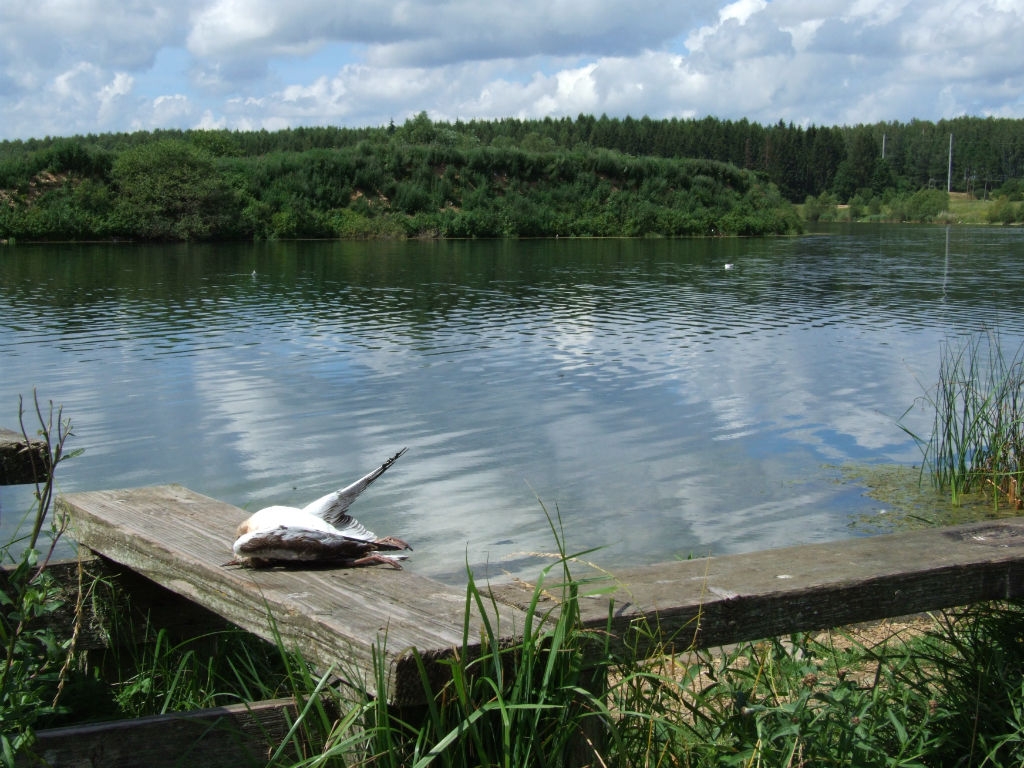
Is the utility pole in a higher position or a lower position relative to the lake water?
higher

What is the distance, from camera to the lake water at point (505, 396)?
27.0ft

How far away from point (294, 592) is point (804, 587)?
1.12 m

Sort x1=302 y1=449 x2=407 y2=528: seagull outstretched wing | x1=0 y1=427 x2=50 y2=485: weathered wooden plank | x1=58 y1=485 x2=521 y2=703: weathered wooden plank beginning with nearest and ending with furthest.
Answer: x1=58 y1=485 x2=521 y2=703: weathered wooden plank
x1=302 y1=449 x2=407 y2=528: seagull outstretched wing
x1=0 y1=427 x2=50 y2=485: weathered wooden plank

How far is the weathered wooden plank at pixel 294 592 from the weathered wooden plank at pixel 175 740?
0.19 metres

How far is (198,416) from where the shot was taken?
11.5 m

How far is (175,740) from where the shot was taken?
2230mm

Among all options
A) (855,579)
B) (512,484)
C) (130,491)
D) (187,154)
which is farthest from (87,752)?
(187,154)

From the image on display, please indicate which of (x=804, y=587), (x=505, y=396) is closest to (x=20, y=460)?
(x=804, y=587)

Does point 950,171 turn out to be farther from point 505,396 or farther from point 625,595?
point 625,595

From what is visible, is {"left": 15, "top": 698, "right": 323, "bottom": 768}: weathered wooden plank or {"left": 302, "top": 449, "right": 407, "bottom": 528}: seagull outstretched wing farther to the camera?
{"left": 302, "top": 449, "right": 407, "bottom": 528}: seagull outstretched wing

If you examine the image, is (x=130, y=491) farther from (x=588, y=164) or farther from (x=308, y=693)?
(x=588, y=164)

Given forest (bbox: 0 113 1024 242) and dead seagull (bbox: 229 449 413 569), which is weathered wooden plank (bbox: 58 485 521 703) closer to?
dead seagull (bbox: 229 449 413 569)

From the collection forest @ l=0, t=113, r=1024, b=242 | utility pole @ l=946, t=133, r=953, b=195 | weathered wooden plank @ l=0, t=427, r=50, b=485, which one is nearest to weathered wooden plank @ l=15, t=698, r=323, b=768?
weathered wooden plank @ l=0, t=427, r=50, b=485

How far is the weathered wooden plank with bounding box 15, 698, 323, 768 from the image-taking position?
2.15 metres
